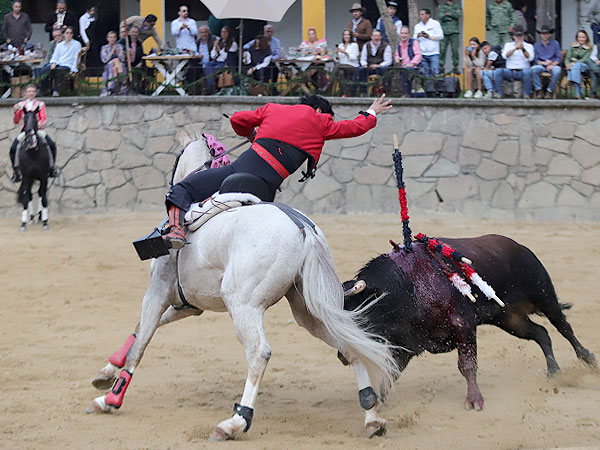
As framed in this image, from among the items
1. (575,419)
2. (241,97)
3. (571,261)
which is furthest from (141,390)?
(241,97)

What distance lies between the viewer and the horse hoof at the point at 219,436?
5188mm

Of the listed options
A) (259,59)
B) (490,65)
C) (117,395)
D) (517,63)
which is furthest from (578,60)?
(117,395)

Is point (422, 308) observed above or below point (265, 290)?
below

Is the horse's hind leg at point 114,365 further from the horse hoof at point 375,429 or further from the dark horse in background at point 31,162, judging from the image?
the dark horse in background at point 31,162

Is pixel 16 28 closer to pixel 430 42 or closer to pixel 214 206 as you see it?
pixel 430 42

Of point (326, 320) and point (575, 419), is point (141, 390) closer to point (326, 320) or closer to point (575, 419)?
point (326, 320)

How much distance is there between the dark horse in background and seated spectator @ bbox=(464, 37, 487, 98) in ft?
20.7

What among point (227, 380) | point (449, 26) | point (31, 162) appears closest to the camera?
point (227, 380)

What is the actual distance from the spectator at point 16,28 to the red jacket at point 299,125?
1102cm

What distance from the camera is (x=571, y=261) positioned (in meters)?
11.1

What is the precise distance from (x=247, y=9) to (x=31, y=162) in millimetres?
3874

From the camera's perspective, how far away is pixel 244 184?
6.00 meters

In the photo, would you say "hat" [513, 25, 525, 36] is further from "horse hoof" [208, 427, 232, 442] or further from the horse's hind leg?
"horse hoof" [208, 427, 232, 442]

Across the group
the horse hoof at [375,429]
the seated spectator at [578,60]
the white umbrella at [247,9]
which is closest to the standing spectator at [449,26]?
the seated spectator at [578,60]
